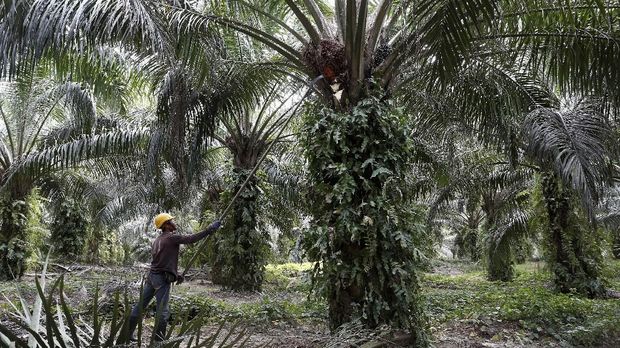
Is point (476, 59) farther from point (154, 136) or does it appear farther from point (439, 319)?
point (154, 136)

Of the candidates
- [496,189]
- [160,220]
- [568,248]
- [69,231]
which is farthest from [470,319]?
[69,231]

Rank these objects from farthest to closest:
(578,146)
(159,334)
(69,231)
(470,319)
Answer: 1. (69,231)
2. (470,319)
3. (578,146)
4. (159,334)

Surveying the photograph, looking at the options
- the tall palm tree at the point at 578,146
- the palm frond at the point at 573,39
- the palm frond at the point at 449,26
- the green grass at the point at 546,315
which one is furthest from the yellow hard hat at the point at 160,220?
the tall palm tree at the point at 578,146

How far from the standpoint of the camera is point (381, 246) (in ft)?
16.1

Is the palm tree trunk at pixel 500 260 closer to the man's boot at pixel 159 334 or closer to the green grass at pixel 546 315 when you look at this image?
the green grass at pixel 546 315

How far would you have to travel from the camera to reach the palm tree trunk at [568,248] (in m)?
9.32

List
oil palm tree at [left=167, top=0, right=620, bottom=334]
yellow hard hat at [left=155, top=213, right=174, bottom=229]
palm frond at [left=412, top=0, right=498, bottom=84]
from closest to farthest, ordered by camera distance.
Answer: palm frond at [left=412, top=0, right=498, bottom=84] → oil palm tree at [left=167, top=0, right=620, bottom=334] → yellow hard hat at [left=155, top=213, right=174, bottom=229]

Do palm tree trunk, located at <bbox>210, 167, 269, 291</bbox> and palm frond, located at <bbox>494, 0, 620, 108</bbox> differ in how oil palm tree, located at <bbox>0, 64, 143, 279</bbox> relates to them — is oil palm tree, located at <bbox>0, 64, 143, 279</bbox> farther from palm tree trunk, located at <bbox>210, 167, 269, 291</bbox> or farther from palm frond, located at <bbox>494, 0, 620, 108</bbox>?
palm frond, located at <bbox>494, 0, 620, 108</bbox>

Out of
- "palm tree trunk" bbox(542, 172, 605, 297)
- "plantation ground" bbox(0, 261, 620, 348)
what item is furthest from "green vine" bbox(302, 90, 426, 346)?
"palm tree trunk" bbox(542, 172, 605, 297)

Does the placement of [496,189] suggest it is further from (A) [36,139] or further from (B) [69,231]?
(B) [69,231]

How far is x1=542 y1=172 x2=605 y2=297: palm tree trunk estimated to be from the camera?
9320mm

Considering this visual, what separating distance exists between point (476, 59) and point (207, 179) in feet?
25.9

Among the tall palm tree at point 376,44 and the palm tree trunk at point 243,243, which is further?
the palm tree trunk at point 243,243

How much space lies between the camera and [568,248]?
934 centimetres
